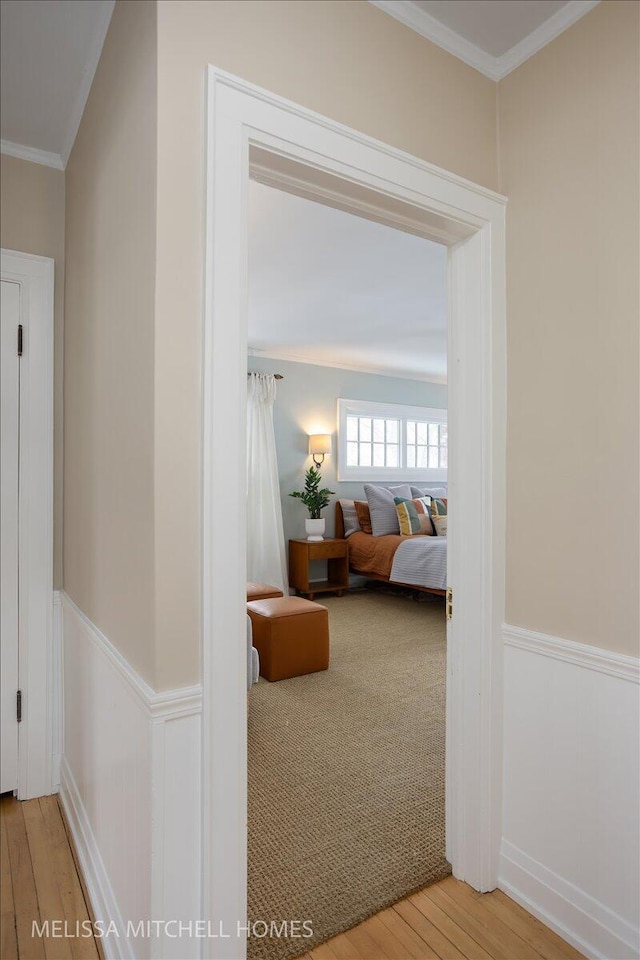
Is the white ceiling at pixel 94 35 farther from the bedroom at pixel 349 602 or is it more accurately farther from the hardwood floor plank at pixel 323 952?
the hardwood floor plank at pixel 323 952

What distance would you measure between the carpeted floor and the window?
9.82 ft

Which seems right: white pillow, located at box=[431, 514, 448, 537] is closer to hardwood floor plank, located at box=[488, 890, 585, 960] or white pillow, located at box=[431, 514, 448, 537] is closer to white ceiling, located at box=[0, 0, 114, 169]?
hardwood floor plank, located at box=[488, 890, 585, 960]

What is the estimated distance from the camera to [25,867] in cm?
183

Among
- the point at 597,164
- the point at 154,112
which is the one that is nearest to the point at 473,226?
the point at 597,164

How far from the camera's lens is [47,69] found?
5.92ft

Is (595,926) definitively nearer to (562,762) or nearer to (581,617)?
(562,762)

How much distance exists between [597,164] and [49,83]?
176 centimetres

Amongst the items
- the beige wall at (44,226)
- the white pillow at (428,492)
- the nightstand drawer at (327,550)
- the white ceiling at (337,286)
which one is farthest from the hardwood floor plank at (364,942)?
the white pillow at (428,492)

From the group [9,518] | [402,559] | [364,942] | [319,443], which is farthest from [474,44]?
[319,443]

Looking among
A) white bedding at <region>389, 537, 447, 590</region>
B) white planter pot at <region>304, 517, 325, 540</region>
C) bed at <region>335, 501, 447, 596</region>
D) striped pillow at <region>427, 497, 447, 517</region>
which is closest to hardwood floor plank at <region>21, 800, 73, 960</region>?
bed at <region>335, 501, 447, 596</region>

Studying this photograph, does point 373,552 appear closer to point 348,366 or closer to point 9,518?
point 348,366

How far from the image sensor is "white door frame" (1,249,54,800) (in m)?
2.25

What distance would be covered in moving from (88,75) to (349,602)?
4838 millimetres

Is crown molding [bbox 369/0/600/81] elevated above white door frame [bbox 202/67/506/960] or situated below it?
above
